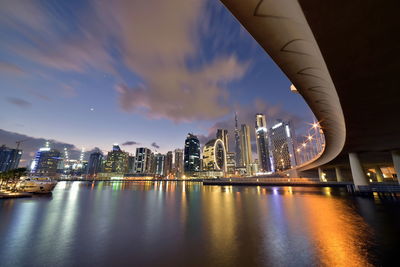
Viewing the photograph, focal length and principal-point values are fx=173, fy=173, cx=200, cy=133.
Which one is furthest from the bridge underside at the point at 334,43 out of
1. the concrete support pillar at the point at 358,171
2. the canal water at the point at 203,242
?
the concrete support pillar at the point at 358,171

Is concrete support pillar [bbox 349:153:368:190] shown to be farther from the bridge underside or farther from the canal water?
the bridge underside

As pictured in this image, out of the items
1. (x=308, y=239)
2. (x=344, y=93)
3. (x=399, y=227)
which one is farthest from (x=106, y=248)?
(x=399, y=227)

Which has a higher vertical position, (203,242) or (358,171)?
(358,171)

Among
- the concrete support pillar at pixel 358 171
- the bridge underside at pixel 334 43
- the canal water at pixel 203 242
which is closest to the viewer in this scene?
the bridge underside at pixel 334 43

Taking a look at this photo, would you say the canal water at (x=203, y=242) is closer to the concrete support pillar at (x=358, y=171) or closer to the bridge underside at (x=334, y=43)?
the bridge underside at (x=334, y=43)

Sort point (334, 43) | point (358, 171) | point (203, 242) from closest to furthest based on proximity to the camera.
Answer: point (334, 43) → point (203, 242) → point (358, 171)

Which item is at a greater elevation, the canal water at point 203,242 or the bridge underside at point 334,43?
the bridge underside at point 334,43

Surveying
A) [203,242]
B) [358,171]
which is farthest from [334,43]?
[358,171]

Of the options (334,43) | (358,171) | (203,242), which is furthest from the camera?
(358,171)

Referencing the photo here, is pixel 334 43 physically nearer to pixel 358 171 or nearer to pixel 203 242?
pixel 203 242

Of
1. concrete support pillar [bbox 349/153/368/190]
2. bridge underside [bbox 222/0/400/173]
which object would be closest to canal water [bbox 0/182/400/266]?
bridge underside [bbox 222/0/400/173]

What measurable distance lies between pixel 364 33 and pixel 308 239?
13562 mm

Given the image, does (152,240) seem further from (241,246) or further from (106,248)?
(241,246)

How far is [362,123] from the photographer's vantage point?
17.8m
